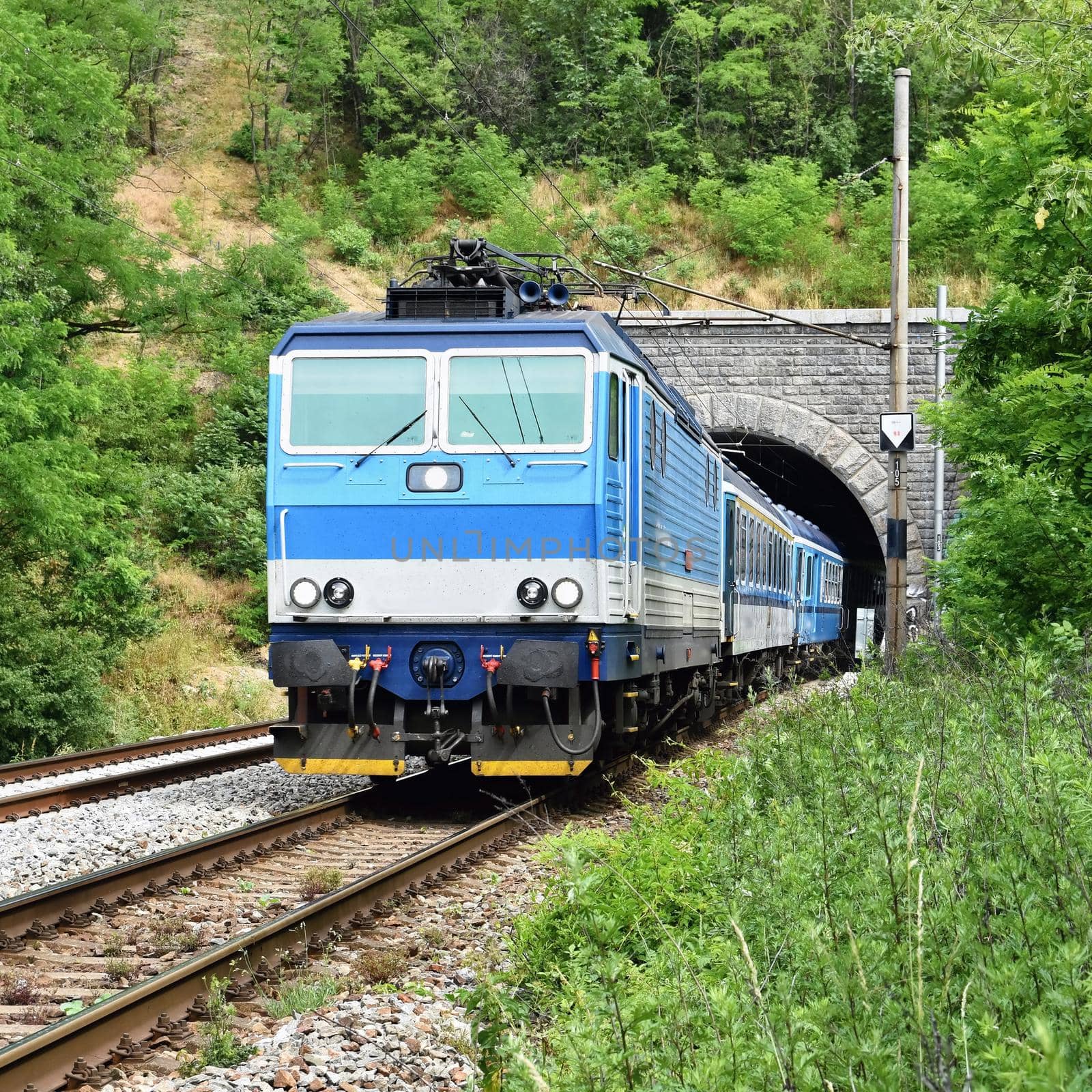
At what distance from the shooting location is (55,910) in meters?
6.63

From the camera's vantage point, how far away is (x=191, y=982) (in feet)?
17.1

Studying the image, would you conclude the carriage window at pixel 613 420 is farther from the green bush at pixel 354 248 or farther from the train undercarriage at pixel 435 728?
the green bush at pixel 354 248

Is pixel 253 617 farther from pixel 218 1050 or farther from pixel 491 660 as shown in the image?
pixel 218 1050

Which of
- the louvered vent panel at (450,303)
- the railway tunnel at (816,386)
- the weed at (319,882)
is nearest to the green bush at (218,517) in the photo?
the railway tunnel at (816,386)

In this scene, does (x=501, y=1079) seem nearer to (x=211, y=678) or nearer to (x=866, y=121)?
(x=211, y=678)

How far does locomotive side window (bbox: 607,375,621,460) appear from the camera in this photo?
968 centimetres

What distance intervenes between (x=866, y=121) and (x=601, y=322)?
135 feet

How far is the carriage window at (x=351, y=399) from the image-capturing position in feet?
32.0

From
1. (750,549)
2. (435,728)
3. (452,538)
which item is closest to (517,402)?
(452,538)

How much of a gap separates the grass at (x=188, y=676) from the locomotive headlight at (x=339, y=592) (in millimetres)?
8484

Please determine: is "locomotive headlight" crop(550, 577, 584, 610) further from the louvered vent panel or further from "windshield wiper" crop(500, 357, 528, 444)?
the louvered vent panel

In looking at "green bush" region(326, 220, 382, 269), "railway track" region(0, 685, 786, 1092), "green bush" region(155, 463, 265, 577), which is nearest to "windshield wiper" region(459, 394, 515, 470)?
"railway track" region(0, 685, 786, 1092)

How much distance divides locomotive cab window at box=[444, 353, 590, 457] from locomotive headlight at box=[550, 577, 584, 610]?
3.12 feet

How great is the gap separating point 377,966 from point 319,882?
172 centimetres
